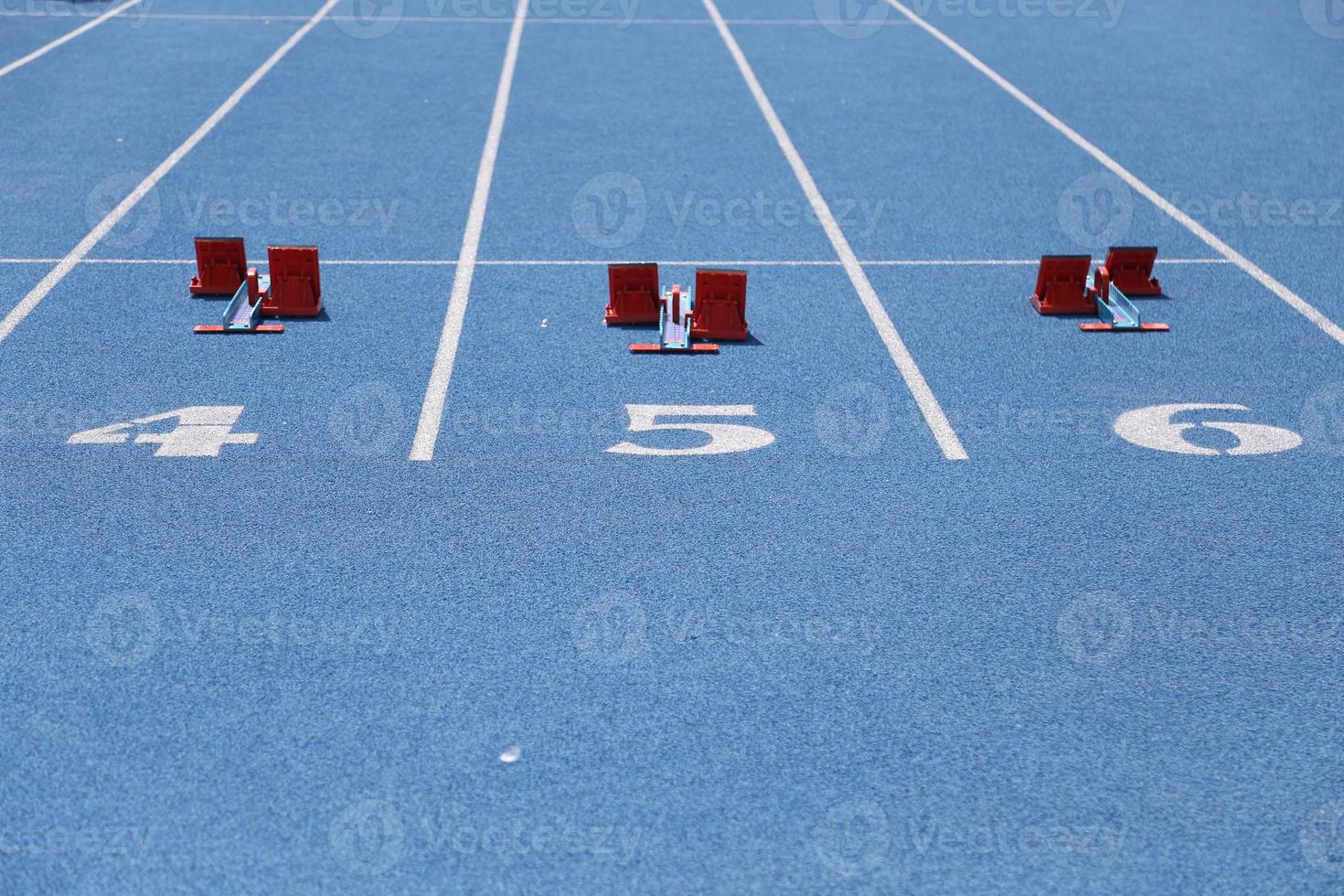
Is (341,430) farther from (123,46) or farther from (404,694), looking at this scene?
(123,46)

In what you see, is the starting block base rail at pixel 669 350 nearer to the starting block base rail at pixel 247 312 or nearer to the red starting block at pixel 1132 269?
the starting block base rail at pixel 247 312

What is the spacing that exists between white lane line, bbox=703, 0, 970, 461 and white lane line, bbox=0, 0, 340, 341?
23.2ft

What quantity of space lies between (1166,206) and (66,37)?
1762 cm

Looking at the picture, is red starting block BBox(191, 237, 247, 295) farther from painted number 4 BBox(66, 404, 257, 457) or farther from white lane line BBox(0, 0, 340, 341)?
painted number 4 BBox(66, 404, 257, 457)

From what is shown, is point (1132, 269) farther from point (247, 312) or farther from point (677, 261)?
point (247, 312)

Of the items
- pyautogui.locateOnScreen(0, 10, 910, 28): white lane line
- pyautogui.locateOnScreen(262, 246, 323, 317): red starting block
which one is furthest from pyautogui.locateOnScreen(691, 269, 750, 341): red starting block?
pyautogui.locateOnScreen(0, 10, 910, 28): white lane line

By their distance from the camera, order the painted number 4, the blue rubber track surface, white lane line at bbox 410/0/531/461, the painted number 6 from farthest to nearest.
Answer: white lane line at bbox 410/0/531/461 → the painted number 6 → the painted number 4 → the blue rubber track surface

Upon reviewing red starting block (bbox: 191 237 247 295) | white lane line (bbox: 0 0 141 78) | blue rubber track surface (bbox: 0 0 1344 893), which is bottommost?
blue rubber track surface (bbox: 0 0 1344 893)

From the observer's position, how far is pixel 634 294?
36.1ft

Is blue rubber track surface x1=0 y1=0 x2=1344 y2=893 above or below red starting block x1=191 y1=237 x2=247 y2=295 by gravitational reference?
below

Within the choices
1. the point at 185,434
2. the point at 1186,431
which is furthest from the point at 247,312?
the point at 1186,431

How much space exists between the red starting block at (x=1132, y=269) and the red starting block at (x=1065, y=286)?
30 centimetres

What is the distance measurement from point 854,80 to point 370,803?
16.4m

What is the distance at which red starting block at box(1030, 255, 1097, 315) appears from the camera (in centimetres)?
1137
